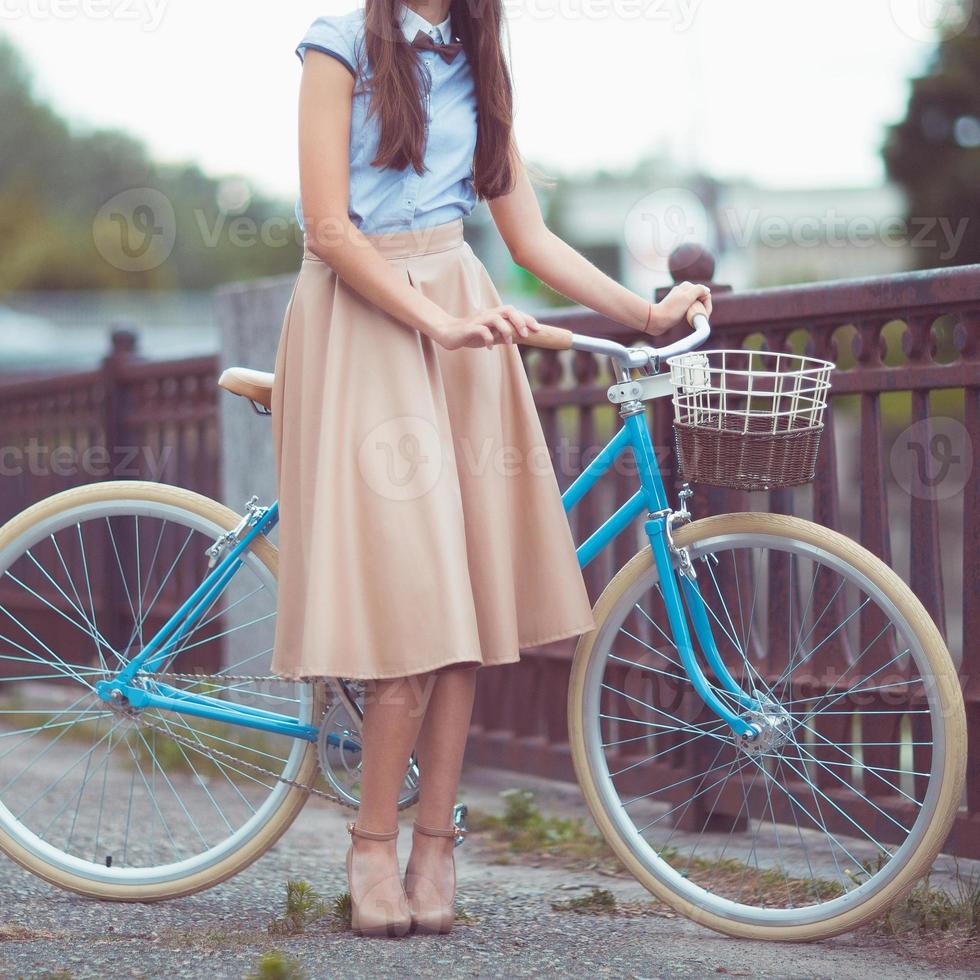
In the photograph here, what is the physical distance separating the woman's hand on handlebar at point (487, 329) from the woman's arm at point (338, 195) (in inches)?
0.5

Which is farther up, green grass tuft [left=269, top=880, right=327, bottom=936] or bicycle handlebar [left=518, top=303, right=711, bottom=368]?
bicycle handlebar [left=518, top=303, right=711, bottom=368]

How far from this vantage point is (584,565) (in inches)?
106

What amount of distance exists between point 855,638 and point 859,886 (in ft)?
3.02

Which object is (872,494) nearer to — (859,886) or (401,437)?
(859,886)

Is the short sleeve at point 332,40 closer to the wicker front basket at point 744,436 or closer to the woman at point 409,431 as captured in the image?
the woman at point 409,431

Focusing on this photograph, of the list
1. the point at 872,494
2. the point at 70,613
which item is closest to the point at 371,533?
the point at 872,494

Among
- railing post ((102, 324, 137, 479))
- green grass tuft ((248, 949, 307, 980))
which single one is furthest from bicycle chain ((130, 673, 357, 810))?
railing post ((102, 324, 137, 479))

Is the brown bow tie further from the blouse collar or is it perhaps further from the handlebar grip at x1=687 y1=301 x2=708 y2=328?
the handlebar grip at x1=687 y1=301 x2=708 y2=328

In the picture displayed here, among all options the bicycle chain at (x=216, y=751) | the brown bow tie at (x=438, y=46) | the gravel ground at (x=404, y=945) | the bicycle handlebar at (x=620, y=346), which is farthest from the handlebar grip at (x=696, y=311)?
the gravel ground at (x=404, y=945)

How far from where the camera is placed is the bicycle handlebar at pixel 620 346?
7.81ft

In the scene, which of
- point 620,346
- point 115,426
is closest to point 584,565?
point 620,346

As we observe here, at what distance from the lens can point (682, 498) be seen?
2.62 meters

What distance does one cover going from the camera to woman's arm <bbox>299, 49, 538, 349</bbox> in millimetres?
2342

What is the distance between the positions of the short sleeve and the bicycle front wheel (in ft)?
3.55
